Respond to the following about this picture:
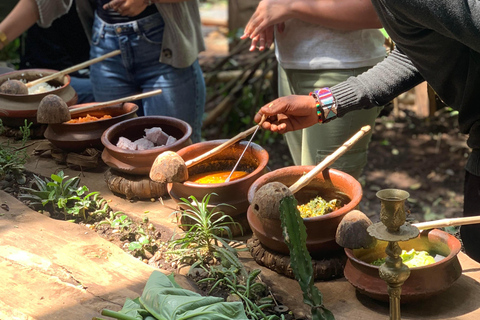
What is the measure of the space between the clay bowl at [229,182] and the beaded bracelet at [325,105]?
252 millimetres

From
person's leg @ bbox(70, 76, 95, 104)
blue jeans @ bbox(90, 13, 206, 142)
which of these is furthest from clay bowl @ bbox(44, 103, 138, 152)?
person's leg @ bbox(70, 76, 95, 104)

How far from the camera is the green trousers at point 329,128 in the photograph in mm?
2594

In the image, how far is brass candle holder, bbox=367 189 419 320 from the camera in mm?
1207

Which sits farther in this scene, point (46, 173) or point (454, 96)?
point (46, 173)

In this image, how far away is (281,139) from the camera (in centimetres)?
617

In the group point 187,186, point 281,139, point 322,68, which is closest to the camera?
point 187,186

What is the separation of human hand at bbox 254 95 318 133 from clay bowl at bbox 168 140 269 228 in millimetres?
125

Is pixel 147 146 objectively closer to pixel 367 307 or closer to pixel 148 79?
pixel 148 79

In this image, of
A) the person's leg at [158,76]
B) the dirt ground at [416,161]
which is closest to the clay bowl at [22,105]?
the person's leg at [158,76]

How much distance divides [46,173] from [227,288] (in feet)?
3.93

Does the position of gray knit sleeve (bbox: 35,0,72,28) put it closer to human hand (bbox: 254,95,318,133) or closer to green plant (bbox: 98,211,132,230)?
green plant (bbox: 98,211,132,230)

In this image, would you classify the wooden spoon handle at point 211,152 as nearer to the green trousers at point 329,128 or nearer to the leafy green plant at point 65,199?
the leafy green plant at point 65,199

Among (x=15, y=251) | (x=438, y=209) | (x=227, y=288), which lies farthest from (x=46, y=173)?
(x=438, y=209)

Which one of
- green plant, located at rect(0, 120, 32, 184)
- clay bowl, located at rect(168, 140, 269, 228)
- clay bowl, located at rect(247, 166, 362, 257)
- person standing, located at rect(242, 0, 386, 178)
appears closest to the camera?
clay bowl, located at rect(247, 166, 362, 257)
